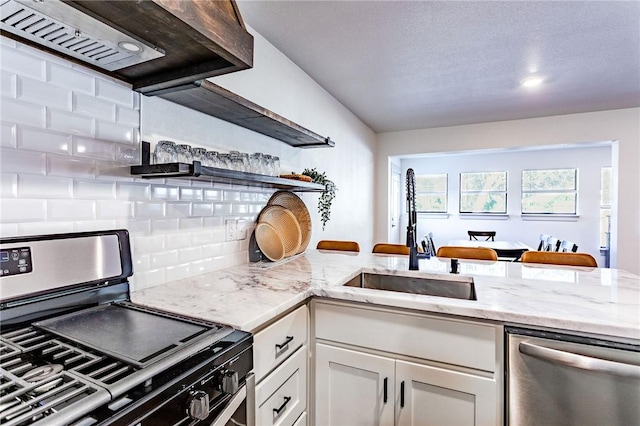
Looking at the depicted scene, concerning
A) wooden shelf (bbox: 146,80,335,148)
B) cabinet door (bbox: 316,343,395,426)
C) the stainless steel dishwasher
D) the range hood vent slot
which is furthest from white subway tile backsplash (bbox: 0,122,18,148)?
the stainless steel dishwasher

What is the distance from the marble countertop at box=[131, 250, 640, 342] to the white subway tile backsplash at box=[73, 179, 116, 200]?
392 millimetres

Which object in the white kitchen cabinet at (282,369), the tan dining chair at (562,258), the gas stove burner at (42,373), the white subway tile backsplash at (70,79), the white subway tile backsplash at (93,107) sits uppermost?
the white subway tile backsplash at (70,79)

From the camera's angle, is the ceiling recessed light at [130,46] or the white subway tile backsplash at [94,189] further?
the white subway tile backsplash at [94,189]

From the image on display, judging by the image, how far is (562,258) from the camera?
1.94m

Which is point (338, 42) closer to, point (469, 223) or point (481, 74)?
point (481, 74)

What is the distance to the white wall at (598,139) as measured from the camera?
360 centimetres

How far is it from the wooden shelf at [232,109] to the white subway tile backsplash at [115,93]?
0.08 metres

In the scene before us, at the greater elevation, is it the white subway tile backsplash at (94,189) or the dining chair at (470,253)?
the white subway tile backsplash at (94,189)

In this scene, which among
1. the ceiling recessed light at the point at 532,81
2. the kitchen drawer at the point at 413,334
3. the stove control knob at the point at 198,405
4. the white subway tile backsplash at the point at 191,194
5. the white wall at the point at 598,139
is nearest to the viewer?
the stove control knob at the point at 198,405

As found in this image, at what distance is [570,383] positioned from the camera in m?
1.03

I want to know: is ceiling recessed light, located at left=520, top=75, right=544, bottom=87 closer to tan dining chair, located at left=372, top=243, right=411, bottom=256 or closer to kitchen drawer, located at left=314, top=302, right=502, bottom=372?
tan dining chair, located at left=372, top=243, right=411, bottom=256

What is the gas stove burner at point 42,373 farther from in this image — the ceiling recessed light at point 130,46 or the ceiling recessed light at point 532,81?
the ceiling recessed light at point 532,81

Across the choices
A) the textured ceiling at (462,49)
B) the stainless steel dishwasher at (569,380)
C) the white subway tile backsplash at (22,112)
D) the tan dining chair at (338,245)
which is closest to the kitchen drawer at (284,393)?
the stainless steel dishwasher at (569,380)

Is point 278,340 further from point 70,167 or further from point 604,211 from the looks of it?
point 604,211
